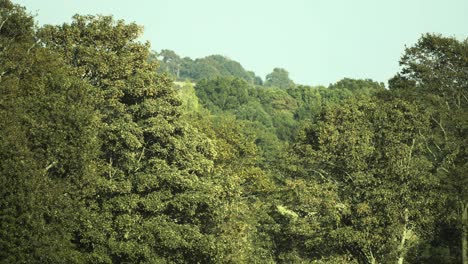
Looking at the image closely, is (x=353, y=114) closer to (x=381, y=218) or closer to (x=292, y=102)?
(x=381, y=218)

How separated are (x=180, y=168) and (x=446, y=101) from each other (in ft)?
62.8

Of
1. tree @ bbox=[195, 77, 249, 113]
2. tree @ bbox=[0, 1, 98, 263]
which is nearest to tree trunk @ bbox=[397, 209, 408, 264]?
tree @ bbox=[0, 1, 98, 263]

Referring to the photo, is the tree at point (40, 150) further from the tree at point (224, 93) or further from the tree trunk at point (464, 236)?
the tree at point (224, 93)

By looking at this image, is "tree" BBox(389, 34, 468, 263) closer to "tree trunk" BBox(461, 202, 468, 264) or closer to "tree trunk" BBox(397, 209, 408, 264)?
"tree trunk" BBox(461, 202, 468, 264)

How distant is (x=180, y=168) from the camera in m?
38.2

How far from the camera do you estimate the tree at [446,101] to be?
1572 inches

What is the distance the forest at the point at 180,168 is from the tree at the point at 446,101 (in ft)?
0.32

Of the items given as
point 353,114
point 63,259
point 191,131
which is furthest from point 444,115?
point 63,259

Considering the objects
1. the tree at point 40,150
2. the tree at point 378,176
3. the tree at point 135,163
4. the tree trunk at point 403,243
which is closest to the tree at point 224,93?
the tree at point 378,176

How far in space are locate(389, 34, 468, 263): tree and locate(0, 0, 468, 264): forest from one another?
99mm

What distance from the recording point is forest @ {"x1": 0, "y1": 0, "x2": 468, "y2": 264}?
106ft

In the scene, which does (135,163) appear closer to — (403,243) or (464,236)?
(403,243)

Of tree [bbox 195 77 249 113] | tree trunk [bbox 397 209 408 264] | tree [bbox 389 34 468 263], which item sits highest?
tree [bbox 195 77 249 113]

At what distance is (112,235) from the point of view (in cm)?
3428
